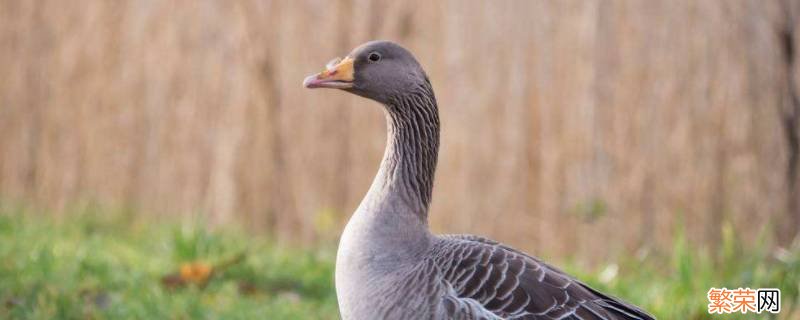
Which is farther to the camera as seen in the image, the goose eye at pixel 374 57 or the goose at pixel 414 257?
the goose eye at pixel 374 57

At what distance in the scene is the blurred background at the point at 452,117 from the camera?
711 cm

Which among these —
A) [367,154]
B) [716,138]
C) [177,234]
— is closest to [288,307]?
[177,234]

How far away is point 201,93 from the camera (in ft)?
28.3

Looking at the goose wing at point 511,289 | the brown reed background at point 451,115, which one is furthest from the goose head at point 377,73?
the brown reed background at point 451,115

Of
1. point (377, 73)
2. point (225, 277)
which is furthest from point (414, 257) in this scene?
point (225, 277)

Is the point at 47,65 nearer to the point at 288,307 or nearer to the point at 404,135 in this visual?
the point at 288,307

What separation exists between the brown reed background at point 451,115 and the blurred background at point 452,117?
0.05 feet

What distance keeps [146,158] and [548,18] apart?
3.46 metres

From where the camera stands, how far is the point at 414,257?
4465 millimetres

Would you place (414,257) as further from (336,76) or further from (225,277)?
(225,277)

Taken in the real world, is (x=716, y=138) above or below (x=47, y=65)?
below

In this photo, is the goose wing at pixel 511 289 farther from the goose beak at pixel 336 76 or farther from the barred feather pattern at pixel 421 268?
the goose beak at pixel 336 76

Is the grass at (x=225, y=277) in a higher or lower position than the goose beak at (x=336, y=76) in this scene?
lower

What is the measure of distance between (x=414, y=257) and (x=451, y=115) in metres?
3.47
